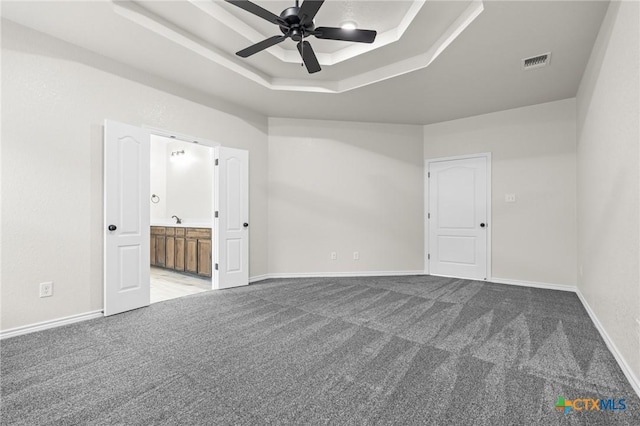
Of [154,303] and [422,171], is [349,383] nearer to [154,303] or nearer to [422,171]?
[154,303]

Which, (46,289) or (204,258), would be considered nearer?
(46,289)

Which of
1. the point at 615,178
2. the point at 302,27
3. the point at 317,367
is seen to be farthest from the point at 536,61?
the point at 317,367

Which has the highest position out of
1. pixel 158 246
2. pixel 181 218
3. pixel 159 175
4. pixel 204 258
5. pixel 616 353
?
pixel 159 175

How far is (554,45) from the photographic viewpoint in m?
2.83

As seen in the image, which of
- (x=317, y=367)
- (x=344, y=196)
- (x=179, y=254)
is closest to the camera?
(x=317, y=367)

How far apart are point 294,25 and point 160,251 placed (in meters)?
5.03

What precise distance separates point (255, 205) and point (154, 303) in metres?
2.00

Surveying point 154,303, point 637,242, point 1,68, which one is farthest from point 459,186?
point 1,68

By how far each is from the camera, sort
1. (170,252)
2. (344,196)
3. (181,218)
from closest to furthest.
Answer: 1. (344,196)
2. (170,252)
3. (181,218)

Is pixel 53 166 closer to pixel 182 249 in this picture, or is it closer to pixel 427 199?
pixel 182 249

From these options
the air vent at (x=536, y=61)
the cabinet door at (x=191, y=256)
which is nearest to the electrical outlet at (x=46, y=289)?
the cabinet door at (x=191, y=256)

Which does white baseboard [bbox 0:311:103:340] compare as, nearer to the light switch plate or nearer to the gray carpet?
the gray carpet

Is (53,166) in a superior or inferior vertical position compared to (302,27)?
inferior

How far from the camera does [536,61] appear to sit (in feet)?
10.3
